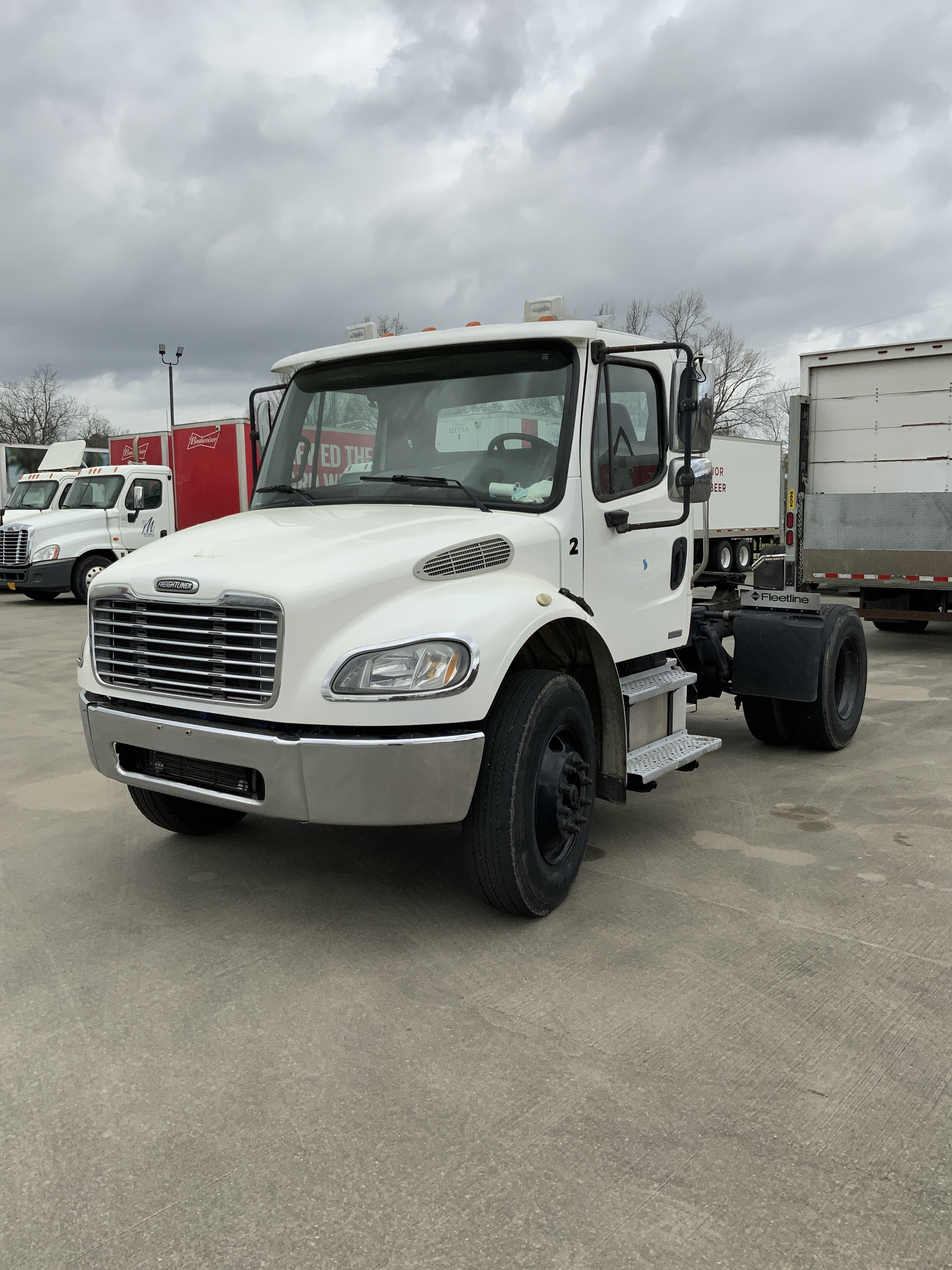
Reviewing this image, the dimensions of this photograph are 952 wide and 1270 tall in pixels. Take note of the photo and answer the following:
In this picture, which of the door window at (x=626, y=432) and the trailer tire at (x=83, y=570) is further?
the trailer tire at (x=83, y=570)

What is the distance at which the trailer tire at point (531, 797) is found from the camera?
12.4 ft

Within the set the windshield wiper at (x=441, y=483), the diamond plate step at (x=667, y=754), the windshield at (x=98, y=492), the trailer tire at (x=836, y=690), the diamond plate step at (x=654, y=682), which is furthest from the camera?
the windshield at (x=98, y=492)

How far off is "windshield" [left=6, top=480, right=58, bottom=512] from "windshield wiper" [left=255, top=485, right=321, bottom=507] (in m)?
16.9

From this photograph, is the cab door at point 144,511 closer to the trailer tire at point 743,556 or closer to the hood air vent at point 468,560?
the trailer tire at point 743,556

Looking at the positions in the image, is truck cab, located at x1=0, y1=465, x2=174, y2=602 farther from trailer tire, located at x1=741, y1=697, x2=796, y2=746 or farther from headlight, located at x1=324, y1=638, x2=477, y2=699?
headlight, located at x1=324, y1=638, x2=477, y2=699

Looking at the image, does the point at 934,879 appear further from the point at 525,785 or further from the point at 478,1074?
the point at 478,1074

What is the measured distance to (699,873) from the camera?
15.2 ft

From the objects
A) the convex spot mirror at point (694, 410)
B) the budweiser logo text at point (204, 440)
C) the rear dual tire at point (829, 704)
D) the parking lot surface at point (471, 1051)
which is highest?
the budweiser logo text at point (204, 440)

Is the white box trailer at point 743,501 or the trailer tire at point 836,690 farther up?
the white box trailer at point 743,501

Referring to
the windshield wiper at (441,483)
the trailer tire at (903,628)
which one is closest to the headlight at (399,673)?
the windshield wiper at (441,483)

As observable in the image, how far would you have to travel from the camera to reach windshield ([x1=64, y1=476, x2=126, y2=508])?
19.8 meters

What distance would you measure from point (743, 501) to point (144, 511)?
48.4ft

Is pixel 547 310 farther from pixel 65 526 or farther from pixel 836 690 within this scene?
pixel 65 526

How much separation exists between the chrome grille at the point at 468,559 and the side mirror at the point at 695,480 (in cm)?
127
